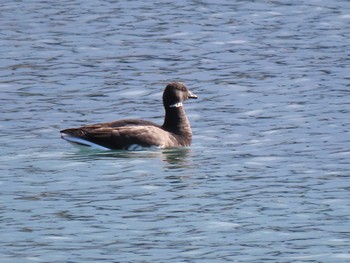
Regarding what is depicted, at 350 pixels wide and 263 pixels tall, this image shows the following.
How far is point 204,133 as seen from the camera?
78.1 ft

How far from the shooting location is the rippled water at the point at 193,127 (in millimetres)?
16547

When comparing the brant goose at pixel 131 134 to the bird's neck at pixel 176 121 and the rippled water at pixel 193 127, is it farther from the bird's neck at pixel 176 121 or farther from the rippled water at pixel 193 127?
the rippled water at pixel 193 127

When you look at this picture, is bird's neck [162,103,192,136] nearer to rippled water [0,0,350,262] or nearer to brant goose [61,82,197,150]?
brant goose [61,82,197,150]

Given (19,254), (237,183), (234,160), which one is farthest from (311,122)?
(19,254)

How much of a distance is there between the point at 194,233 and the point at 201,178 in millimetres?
3370

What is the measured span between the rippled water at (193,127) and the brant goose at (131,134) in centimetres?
26

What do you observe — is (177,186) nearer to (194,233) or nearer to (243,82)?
(194,233)

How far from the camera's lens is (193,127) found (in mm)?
24531

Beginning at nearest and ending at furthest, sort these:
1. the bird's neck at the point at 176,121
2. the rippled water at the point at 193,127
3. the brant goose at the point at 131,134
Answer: the rippled water at the point at 193,127
the brant goose at the point at 131,134
the bird's neck at the point at 176,121

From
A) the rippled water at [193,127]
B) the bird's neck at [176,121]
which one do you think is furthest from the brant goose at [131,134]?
the rippled water at [193,127]

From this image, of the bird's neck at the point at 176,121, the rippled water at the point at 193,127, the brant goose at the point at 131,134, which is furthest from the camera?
the bird's neck at the point at 176,121

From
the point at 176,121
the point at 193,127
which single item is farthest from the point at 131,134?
the point at 193,127

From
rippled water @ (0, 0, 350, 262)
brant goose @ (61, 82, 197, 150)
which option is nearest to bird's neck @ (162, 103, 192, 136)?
brant goose @ (61, 82, 197, 150)

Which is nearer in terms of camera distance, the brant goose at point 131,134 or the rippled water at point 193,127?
the rippled water at point 193,127
